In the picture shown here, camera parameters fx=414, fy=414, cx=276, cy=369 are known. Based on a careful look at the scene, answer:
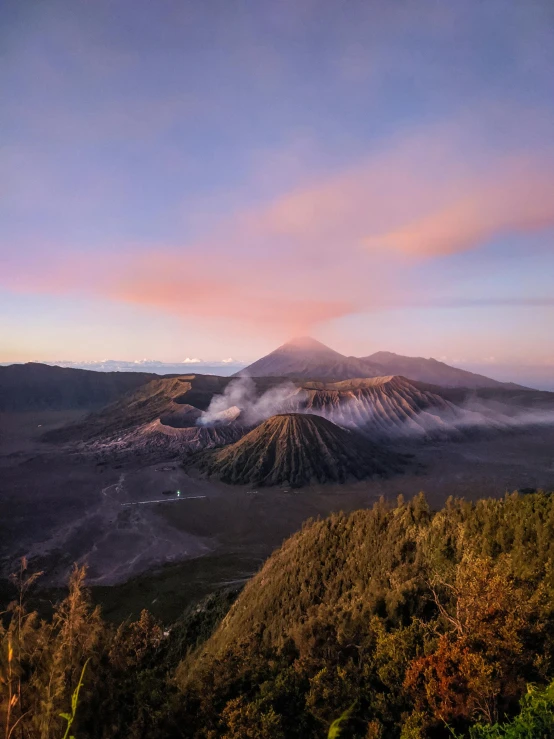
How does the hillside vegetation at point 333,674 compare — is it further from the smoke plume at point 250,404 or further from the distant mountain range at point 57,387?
the distant mountain range at point 57,387

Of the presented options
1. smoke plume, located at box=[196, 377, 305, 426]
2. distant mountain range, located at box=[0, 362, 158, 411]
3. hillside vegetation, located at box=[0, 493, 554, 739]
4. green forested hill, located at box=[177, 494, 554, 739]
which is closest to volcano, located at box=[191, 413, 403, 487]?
smoke plume, located at box=[196, 377, 305, 426]

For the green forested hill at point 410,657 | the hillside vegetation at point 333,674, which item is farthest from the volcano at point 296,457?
the hillside vegetation at point 333,674

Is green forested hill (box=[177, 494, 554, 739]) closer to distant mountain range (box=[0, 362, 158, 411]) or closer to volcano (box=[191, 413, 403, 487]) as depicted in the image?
volcano (box=[191, 413, 403, 487])

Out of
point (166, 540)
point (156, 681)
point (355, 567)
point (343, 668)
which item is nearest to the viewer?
point (156, 681)

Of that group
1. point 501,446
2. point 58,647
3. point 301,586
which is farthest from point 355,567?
point 501,446

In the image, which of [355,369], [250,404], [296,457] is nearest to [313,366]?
[355,369]

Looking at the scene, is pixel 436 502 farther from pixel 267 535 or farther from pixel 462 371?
pixel 462 371

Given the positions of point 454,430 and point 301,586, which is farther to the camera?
point 454,430
